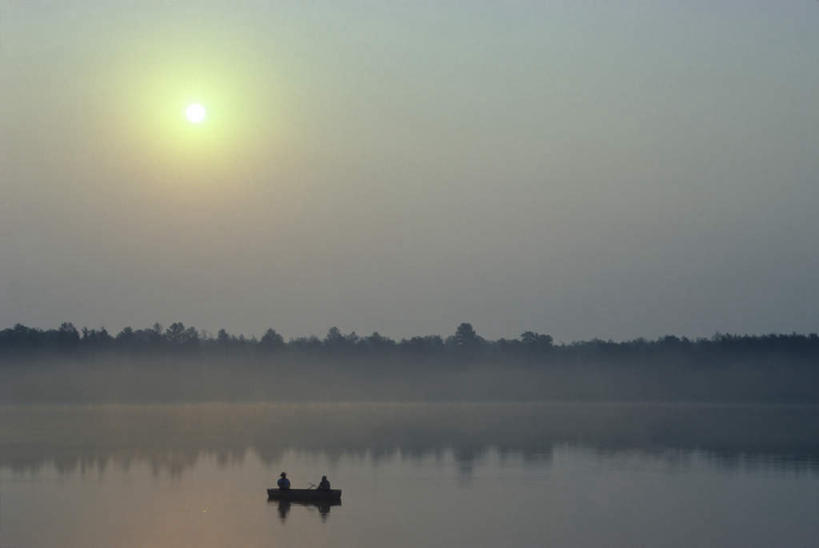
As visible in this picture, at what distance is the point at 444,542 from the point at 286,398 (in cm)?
14415

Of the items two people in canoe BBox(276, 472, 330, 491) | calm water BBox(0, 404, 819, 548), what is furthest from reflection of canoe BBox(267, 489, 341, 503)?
calm water BBox(0, 404, 819, 548)

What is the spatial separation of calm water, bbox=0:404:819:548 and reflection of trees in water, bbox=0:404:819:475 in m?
0.26

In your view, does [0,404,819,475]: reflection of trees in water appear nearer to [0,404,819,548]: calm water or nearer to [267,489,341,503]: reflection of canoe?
[0,404,819,548]: calm water

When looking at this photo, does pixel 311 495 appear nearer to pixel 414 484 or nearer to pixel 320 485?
pixel 320 485

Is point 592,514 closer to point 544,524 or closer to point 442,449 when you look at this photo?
point 544,524

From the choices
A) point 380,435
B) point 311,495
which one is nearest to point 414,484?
point 311,495

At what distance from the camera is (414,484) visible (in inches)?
Answer: 2239

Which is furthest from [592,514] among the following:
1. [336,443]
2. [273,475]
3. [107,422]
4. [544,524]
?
[107,422]

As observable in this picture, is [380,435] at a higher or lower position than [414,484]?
higher

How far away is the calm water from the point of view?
1683 inches

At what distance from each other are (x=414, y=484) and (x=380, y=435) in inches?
1310

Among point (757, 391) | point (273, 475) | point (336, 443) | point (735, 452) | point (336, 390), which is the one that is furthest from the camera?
point (336, 390)

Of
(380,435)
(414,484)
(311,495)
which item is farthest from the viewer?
(380,435)

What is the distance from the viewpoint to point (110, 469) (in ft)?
209
